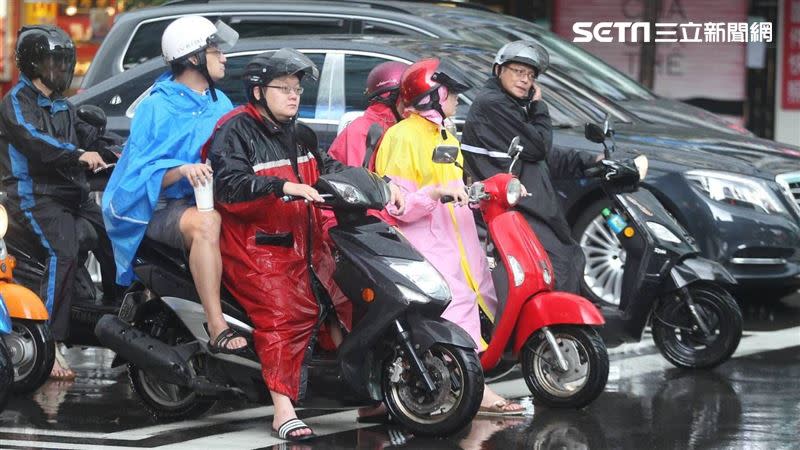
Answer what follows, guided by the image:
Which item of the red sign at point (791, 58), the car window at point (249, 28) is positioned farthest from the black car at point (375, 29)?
the red sign at point (791, 58)

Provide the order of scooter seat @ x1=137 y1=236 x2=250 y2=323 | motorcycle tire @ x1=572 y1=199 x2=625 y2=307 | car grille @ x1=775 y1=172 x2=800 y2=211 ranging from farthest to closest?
car grille @ x1=775 y1=172 x2=800 y2=211
motorcycle tire @ x1=572 y1=199 x2=625 y2=307
scooter seat @ x1=137 y1=236 x2=250 y2=323

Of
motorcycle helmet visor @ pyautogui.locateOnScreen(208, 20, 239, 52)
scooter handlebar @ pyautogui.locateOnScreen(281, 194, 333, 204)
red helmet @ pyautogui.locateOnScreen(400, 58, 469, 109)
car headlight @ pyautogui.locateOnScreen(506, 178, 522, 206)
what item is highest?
motorcycle helmet visor @ pyautogui.locateOnScreen(208, 20, 239, 52)

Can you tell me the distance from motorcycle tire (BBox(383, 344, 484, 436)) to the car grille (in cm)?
453

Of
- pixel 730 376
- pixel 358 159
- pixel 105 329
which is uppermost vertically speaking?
pixel 358 159

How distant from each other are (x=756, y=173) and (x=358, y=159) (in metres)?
3.59

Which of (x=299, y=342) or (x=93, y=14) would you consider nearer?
(x=299, y=342)

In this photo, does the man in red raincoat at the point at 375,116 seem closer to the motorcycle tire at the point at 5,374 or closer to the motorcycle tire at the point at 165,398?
the motorcycle tire at the point at 165,398

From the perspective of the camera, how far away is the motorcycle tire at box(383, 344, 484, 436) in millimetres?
7582

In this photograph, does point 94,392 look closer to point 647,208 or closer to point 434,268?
point 434,268

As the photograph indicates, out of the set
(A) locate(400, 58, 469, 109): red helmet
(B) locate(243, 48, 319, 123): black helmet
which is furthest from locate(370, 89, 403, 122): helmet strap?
(B) locate(243, 48, 319, 123): black helmet

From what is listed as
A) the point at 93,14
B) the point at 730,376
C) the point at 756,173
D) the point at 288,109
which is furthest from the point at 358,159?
the point at 93,14

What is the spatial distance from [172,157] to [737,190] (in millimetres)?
4504

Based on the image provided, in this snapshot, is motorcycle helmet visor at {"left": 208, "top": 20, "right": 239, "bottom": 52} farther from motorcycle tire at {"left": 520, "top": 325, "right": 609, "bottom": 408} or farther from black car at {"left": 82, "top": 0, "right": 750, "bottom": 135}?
black car at {"left": 82, "top": 0, "right": 750, "bottom": 135}

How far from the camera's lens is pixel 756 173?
11.5m
